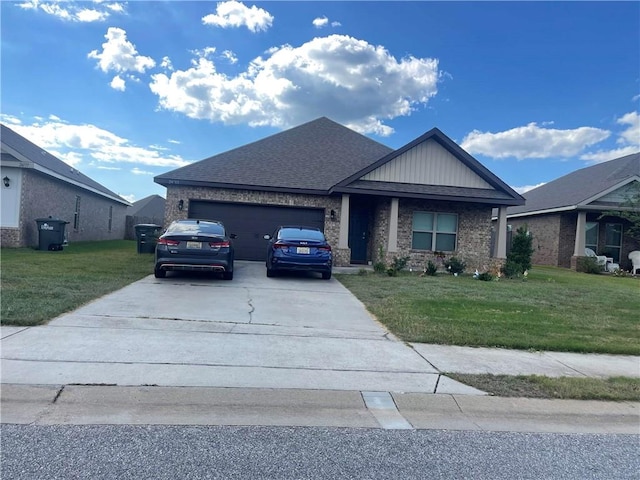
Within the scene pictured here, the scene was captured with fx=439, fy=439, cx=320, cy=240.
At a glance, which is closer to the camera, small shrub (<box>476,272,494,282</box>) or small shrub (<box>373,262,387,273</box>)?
small shrub (<box>476,272,494,282</box>)

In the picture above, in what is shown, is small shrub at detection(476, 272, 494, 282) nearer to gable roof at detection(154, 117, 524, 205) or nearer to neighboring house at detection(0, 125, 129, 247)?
gable roof at detection(154, 117, 524, 205)

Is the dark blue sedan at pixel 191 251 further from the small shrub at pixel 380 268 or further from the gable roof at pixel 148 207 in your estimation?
the gable roof at pixel 148 207

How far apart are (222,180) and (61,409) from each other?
1310 cm

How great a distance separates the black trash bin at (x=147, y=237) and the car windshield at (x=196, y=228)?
23.8 ft

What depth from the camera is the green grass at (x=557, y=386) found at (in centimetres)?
457

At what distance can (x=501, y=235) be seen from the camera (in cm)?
1645

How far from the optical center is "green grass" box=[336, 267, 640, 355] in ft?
21.5

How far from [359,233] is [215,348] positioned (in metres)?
13.1

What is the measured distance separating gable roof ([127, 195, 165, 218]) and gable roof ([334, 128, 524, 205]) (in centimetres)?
3004

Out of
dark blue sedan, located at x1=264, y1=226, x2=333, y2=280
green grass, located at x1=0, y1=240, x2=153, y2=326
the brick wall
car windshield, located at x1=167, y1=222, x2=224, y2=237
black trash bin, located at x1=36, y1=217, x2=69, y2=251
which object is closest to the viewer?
green grass, located at x1=0, y1=240, x2=153, y2=326

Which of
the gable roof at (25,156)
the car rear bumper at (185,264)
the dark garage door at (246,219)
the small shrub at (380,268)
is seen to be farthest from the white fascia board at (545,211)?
the gable roof at (25,156)

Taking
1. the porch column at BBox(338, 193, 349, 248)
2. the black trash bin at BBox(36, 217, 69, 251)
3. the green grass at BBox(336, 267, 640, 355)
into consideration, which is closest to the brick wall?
→ the porch column at BBox(338, 193, 349, 248)

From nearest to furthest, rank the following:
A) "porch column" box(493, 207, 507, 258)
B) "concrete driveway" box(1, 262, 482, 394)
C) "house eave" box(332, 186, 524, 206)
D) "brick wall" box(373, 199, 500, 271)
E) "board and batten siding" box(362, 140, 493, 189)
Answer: "concrete driveway" box(1, 262, 482, 394) < "house eave" box(332, 186, 524, 206) < "board and batten siding" box(362, 140, 493, 189) < "porch column" box(493, 207, 507, 258) < "brick wall" box(373, 199, 500, 271)

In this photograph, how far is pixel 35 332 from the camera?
568 centimetres
